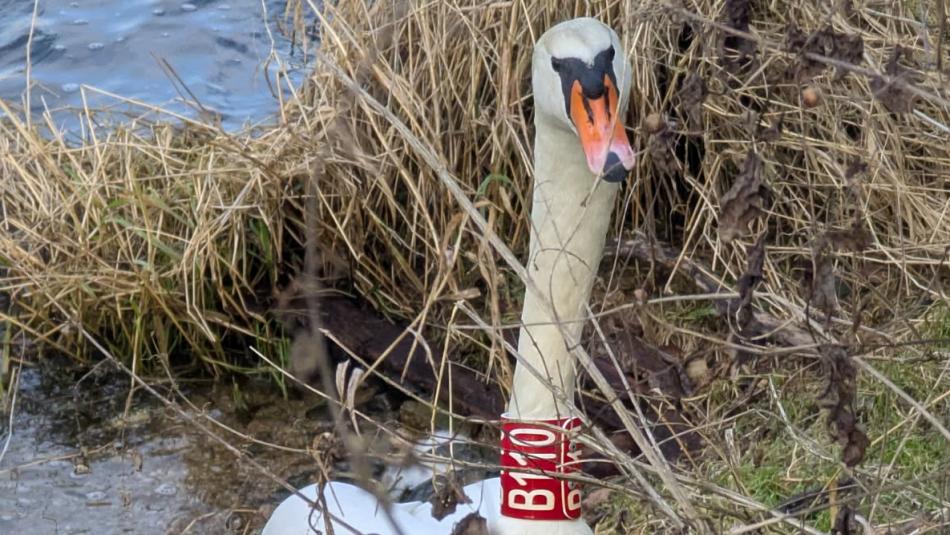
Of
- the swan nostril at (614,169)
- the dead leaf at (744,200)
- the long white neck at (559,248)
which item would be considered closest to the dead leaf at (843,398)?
the dead leaf at (744,200)

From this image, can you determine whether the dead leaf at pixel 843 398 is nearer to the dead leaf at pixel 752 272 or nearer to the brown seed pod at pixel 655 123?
the dead leaf at pixel 752 272

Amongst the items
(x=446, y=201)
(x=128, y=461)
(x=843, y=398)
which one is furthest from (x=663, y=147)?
(x=128, y=461)

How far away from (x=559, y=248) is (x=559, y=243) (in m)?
0.11

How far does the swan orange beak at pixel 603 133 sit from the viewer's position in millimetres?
2350

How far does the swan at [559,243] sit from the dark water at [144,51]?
3188mm

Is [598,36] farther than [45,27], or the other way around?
[45,27]

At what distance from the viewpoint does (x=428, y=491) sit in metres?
3.87

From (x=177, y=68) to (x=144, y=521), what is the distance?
316 cm

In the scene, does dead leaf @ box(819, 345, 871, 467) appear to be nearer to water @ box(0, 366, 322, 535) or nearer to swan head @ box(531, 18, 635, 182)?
swan head @ box(531, 18, 635, 182)

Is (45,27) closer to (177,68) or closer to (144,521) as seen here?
(177,68)

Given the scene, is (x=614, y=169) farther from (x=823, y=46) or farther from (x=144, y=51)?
(x=144, y=51)

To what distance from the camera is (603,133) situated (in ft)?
8.00

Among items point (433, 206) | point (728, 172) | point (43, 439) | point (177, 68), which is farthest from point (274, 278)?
point (177, 68)

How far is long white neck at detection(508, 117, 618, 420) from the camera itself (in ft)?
8.87
